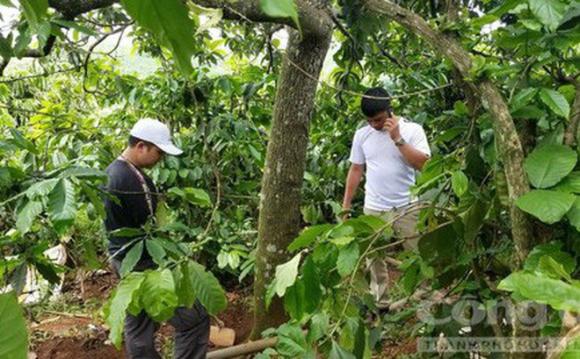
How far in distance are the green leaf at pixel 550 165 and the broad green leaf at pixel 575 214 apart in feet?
0.17

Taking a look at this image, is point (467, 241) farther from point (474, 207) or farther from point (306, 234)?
point (306, 234)

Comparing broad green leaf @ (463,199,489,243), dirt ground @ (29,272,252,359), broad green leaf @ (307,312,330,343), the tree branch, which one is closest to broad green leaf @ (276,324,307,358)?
broad green leaf @ (307,312,330,343)

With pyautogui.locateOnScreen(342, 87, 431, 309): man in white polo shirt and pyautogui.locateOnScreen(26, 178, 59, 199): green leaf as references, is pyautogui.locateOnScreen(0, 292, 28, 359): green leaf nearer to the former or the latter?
pyautogui.locateOnScreen(26, 178, 59, 199): green leaf

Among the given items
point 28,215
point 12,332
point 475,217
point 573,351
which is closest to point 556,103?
point 475,217

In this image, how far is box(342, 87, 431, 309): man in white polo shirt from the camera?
2.48m

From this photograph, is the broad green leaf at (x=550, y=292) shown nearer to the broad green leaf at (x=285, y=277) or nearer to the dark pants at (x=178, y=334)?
the broad green leaf at (x=285, y=277)

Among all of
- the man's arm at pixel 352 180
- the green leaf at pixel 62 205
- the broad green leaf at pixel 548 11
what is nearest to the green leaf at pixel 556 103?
the broad green leaf at pixel 548 11

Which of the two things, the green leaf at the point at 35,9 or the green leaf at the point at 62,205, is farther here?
the green leaf at the point at 62,205

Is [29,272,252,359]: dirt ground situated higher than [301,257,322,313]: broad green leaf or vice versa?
[301,257,322,313]: broad green leaf

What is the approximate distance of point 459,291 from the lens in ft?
4.24

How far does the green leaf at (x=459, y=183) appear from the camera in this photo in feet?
3.66

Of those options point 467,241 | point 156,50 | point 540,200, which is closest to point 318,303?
point 467,241

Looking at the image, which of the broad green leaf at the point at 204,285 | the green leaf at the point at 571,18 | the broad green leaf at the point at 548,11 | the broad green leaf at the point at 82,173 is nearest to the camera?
the broad green leaf at the point at 548,11

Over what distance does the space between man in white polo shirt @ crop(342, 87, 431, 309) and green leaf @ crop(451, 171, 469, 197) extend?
51.1 inches
